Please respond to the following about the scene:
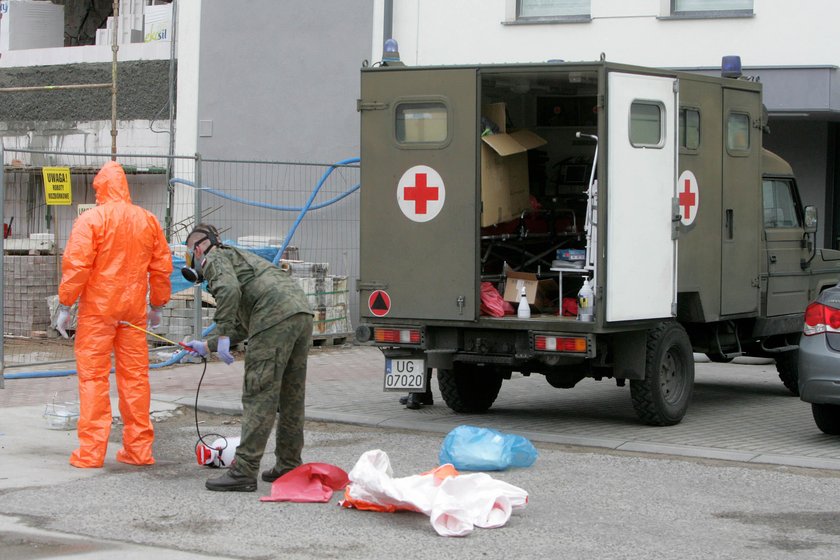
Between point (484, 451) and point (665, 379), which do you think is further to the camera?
point (665, 379)

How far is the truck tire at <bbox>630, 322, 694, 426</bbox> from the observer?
10.1 m

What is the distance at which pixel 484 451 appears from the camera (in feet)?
28.2

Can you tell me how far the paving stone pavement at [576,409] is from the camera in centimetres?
970

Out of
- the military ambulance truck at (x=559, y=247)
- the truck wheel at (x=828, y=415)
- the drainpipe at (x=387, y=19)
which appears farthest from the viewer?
the drainpipe at (x=387, y=19)

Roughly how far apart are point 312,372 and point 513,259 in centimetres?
349

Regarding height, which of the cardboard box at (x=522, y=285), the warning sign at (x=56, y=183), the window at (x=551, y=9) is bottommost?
the cardboard box at (x=522, y=285)

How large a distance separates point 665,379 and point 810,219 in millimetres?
2735

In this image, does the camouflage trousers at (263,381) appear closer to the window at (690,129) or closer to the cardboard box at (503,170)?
the cardboard box at (503,170)

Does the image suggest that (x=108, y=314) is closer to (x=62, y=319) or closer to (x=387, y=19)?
(x=62, y=319)

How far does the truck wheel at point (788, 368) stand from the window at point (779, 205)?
1300mm

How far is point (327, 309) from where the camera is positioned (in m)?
16.5

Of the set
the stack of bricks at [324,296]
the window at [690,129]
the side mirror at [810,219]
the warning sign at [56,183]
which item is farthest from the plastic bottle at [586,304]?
the stack of bricks at [324,296]

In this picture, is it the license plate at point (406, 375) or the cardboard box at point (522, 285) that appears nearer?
the license plate at point (406, 375)

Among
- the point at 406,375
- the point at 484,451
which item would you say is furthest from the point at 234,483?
the point at 406,375
